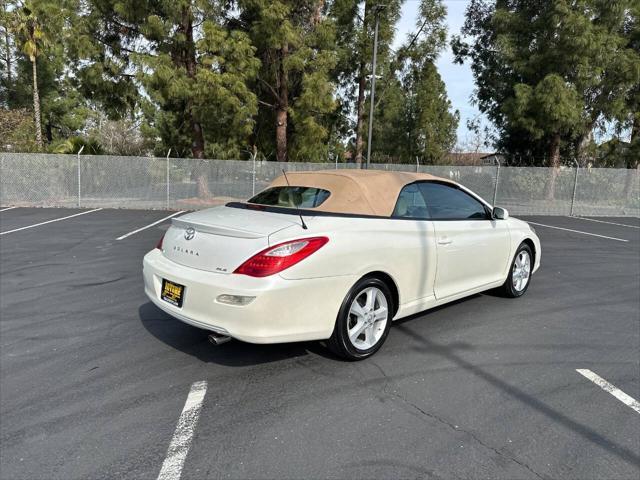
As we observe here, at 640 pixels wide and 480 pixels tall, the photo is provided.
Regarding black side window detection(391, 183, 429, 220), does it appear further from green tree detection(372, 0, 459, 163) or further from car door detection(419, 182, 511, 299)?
green tree detection(372, 0, 459, 163)

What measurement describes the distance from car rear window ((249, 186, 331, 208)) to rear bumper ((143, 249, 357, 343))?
0.92 metres

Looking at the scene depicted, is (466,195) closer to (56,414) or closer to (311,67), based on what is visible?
(56,414)

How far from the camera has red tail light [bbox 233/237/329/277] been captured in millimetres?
3131

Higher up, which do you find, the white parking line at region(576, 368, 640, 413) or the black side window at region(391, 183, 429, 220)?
the black side window at region(391, 183, 429, 220)

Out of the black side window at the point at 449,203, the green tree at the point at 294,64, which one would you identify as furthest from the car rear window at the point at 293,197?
the green tree at the point at 294,64

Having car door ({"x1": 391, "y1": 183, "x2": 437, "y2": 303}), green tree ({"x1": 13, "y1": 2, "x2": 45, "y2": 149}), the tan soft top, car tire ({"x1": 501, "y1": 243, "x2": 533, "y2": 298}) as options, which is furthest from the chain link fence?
car door ({"x1": 391, "y1": 183, "x2": 437, "y2": 303})

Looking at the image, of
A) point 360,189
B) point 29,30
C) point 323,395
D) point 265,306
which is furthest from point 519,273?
point 29,30

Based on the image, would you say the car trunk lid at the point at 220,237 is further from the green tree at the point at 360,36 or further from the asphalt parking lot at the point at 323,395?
the green tree at the point at 360,36

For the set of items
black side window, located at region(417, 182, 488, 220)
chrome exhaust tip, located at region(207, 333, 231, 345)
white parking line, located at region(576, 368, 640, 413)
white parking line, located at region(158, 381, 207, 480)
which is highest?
black side window, located at region(417, 182, 488, 220)

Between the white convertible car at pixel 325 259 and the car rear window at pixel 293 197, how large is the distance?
0.01m

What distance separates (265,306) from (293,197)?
57.3 inches

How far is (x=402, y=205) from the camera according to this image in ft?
13.5

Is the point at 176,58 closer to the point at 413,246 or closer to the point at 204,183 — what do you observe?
the point at 204,183

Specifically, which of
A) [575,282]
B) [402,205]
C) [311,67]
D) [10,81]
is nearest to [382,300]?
[402,205]
